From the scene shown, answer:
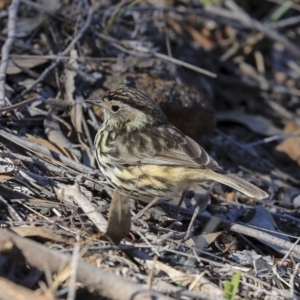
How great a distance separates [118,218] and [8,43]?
282cm

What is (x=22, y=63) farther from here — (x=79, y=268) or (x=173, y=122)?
(x=79, y=268)

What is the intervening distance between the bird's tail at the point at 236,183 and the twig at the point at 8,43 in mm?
1747

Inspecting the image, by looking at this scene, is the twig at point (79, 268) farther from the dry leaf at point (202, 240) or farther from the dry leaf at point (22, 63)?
the dry leaf at point (22, 63)

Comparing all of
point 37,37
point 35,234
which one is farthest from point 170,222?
point 37,37

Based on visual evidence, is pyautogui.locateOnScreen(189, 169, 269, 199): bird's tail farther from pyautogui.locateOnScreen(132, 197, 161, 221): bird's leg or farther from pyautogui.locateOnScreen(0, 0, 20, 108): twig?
pyautogui.locateOnScreen(0, 0, 20, 108): twig

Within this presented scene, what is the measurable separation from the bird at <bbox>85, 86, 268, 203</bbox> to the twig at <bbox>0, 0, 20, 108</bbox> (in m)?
0.90

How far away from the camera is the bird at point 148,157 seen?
16.8 ft

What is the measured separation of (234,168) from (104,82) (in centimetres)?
173

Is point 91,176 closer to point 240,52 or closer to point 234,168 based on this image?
point 234,168

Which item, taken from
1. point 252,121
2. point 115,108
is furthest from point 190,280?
point 252,121

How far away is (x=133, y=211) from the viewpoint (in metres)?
5.34

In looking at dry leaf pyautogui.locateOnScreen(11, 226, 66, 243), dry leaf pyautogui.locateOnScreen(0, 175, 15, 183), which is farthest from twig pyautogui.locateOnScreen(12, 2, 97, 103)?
dry leaf pyautogui.locateOnScreen(11, 226, 66, 243)

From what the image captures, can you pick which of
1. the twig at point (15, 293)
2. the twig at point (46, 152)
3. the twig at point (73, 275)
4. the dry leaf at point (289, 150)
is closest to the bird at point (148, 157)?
the twig at point (46, 152)

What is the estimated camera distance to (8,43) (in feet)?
20.8
